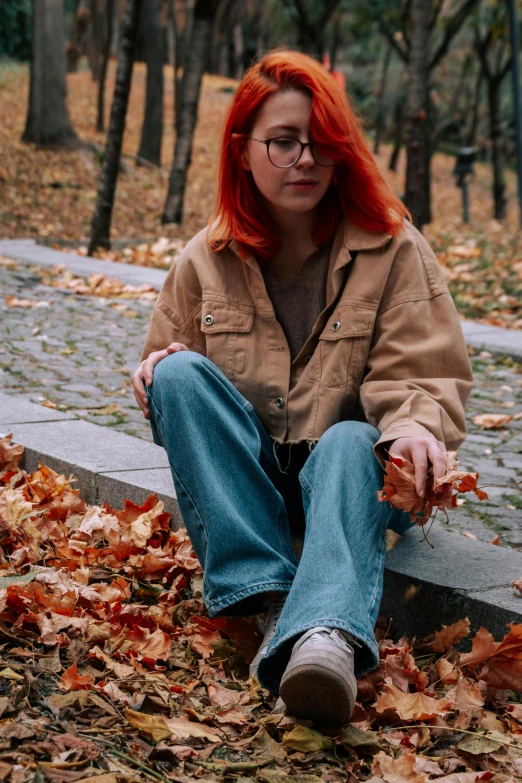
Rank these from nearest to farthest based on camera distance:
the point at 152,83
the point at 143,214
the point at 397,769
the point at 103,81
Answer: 1. the point at 397,769
2. the point at 143,214
3. the point at 152,83
4. the point at 103,81

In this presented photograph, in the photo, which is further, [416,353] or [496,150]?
[496,150]

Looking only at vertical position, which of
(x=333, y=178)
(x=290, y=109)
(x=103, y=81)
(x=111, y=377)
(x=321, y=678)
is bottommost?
(x=111, y=377)

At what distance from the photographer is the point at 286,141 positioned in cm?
278

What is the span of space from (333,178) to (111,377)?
3276 millimetres

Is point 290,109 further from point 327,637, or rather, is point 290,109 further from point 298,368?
point 327,637

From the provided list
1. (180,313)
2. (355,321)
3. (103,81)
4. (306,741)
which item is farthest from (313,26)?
(306,741)

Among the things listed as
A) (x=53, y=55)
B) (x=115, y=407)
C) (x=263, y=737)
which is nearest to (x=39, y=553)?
(x=263, y=737)

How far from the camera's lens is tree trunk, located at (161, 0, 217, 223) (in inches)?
523

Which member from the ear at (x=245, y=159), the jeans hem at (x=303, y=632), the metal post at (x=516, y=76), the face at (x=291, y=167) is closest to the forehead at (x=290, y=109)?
the face at (x=291, y=167)

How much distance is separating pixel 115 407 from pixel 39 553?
6.71 feet

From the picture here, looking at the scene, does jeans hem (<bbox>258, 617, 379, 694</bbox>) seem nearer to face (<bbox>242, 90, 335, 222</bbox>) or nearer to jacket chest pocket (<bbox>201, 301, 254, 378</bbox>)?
jacket chest pocket (<bbox>201, 301, 254, 378</bbox>)

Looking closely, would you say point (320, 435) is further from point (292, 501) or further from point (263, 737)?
point (263, 737)

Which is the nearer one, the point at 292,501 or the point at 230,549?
the point at 230,549

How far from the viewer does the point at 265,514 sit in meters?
2.68
